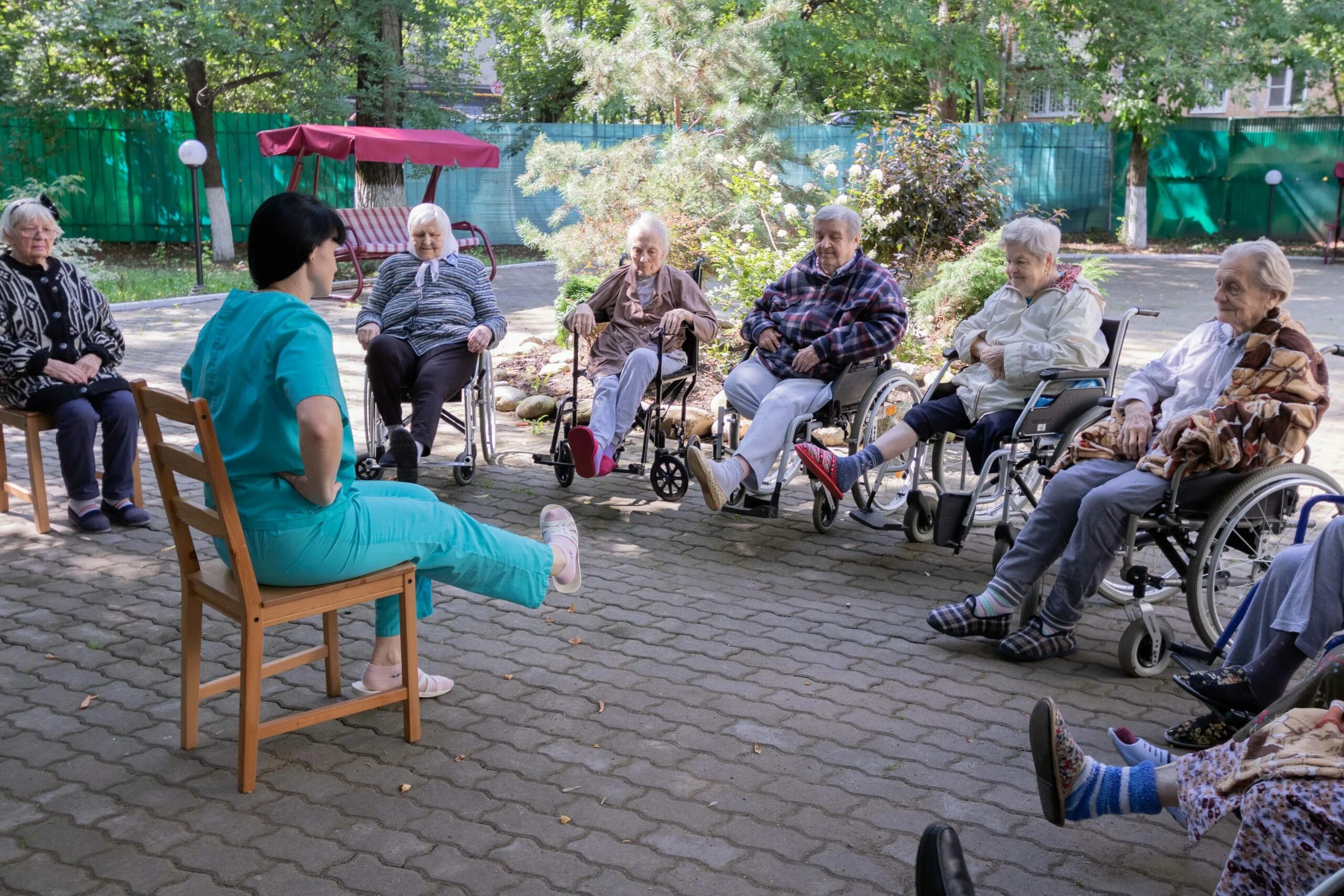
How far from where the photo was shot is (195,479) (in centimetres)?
303

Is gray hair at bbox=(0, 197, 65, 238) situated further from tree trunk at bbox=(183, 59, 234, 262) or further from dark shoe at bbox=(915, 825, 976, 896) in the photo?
tree trunk at bbox=(183, 59, 234, 262)

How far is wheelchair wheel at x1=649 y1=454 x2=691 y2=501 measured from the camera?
5695 mm

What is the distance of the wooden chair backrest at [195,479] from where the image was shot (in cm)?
282

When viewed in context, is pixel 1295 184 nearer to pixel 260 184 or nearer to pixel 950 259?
pixel 950 259

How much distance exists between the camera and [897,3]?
1761cm

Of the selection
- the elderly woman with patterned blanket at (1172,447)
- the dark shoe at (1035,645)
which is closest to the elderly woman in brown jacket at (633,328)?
the elderly woman with patterned blanket at (1172,447)

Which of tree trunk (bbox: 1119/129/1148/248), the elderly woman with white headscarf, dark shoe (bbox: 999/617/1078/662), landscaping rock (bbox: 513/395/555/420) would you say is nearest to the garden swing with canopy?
landscaping rock (bbox: 513/395/555/420)

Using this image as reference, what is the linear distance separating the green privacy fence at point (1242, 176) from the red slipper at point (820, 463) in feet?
57.6

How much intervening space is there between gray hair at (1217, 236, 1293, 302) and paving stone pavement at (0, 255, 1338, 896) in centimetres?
130

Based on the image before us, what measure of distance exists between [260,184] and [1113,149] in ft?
47.4

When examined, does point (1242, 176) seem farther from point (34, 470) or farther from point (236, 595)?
point (236, 595)

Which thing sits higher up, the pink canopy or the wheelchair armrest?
the pink canopy

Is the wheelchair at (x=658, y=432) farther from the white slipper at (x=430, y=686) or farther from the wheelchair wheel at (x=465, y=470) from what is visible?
the white slipper at (x=430, y=686)

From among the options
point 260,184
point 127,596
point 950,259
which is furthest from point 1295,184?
point 127,596
